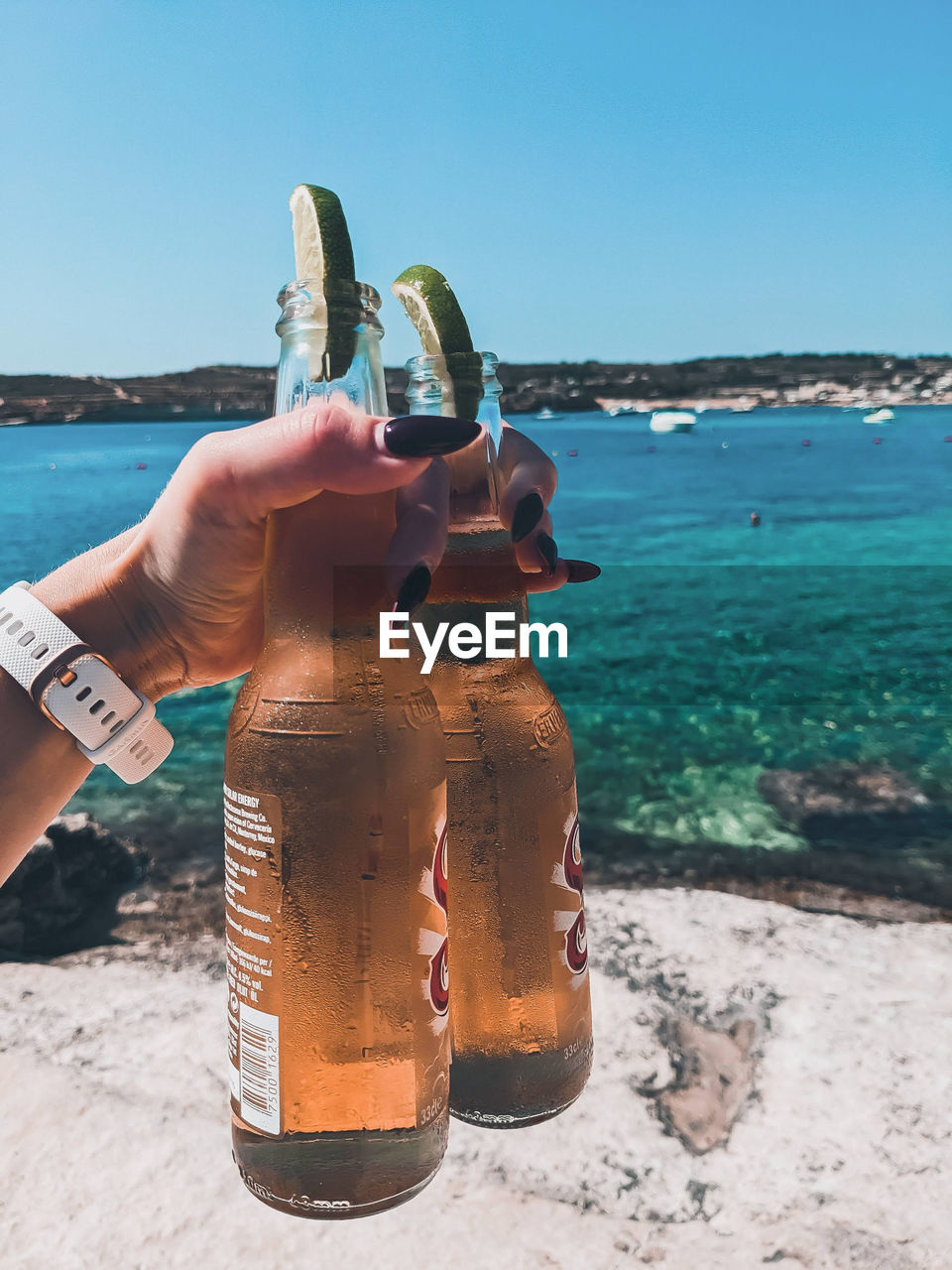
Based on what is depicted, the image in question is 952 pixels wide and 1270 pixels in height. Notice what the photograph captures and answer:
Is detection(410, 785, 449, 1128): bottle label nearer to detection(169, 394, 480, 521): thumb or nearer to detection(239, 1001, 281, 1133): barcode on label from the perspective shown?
detection(239, 1001, 281, 1133): barcode on label

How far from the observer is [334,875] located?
1.06 metres

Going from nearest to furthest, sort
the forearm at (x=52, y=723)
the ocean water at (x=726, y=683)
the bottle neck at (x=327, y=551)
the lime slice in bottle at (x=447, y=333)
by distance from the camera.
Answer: the bottle neck at (x=327, y=551), the lime slice in bottle at (x=447, y=333), the forearm at (x=52, y=723), the ocean water at (x=726, y=683)

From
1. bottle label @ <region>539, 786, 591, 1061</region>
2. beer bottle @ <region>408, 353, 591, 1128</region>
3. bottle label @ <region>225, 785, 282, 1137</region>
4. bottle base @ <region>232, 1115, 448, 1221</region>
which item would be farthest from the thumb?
bottle base @ <region>232, 1115, 448, 1221</region>

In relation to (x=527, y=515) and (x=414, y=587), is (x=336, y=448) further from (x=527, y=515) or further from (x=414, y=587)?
(x=527, y=515)

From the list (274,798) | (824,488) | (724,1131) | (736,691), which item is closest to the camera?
(274,798)

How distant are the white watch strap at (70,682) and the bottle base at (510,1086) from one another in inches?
25.1

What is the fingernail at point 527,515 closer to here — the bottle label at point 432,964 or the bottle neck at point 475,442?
the bottle neck at point 475,442

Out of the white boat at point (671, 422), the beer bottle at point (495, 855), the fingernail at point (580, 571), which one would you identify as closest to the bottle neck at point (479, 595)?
the beer bottle at point (495, 855)

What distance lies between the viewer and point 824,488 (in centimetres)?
3747

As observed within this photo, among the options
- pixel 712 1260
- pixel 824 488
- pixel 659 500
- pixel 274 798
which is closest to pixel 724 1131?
A: pixel 712 1260

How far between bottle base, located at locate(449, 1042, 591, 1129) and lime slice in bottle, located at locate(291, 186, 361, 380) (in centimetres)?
95

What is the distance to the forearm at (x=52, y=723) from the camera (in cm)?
137

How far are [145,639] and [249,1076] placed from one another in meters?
0.69

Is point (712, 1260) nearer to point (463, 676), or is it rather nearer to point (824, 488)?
point (463, 676)
